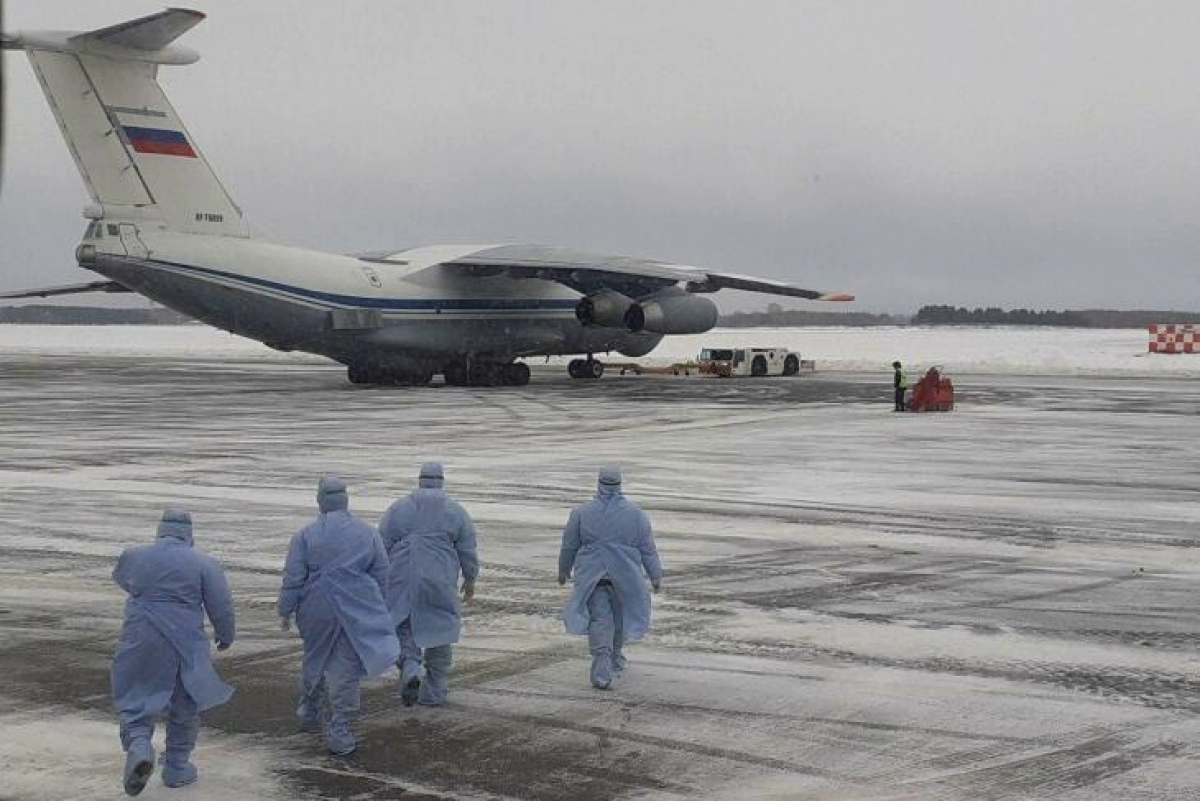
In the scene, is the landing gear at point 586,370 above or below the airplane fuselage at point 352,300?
below

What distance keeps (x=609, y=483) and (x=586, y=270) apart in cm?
3302

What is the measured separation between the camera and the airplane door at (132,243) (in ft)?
119

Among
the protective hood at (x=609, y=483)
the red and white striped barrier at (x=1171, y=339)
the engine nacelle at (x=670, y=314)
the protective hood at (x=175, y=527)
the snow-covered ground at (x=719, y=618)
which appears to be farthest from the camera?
the red and white striped barrier at (x=1171, y=339)

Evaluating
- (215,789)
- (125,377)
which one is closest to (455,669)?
(215,789)

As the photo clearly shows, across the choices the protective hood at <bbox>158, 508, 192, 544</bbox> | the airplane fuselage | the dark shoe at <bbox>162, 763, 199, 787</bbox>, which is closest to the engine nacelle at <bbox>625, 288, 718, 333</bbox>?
the airplane fuselage

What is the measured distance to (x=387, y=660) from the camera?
777 centimetres

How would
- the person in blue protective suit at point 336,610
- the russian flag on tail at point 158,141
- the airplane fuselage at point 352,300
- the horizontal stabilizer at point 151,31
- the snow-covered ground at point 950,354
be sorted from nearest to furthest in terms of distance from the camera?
the person in blue protective suit at point 336,610
the horizontal stabilizer at point 151,31
the airplane fuselage at point 352,300
the russian flag on tail at point 158,141
the snow-covered ground at point 950,354

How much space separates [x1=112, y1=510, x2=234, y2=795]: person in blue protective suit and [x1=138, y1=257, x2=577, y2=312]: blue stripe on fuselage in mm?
30891

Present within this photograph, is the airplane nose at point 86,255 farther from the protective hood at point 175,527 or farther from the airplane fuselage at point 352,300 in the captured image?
the protective hood at point 175,527

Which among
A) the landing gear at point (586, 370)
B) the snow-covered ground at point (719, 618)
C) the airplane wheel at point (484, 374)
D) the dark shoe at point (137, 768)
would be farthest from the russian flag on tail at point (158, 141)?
the dark shoe at point (137, 768)

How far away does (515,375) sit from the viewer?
154 ft

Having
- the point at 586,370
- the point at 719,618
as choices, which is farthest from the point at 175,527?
the point at 586,370

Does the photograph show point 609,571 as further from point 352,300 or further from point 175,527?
point 352,300

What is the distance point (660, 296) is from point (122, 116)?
17.0 metres
